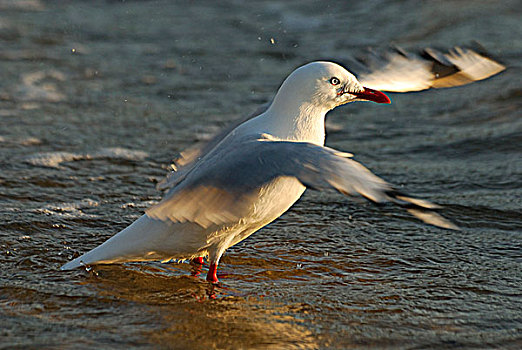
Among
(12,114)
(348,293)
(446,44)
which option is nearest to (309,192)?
(348,293)

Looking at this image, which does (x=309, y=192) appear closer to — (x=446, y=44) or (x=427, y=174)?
(x=427, y=174)

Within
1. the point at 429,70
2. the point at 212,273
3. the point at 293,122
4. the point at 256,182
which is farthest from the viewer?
the point at 429,70

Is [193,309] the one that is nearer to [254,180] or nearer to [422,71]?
[254,180]

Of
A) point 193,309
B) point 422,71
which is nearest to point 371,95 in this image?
point 422,71

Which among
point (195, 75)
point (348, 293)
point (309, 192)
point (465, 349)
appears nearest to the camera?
point (465, 349)

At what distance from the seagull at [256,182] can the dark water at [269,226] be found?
0.23 m

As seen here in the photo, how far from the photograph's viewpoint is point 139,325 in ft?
11.6

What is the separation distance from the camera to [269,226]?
4984 millimetres

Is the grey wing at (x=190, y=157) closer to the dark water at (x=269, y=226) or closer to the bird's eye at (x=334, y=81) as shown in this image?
the dark water at (x=269, y=226)

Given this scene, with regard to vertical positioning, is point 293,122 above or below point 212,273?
above

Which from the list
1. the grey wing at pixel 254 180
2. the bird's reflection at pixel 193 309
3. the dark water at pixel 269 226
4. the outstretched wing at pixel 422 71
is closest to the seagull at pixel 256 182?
the grey wing at pixel 254 180

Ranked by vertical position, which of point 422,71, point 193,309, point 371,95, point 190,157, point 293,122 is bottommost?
point 193,309

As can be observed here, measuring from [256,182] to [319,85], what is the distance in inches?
34.0

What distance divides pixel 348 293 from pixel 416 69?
173 cm
